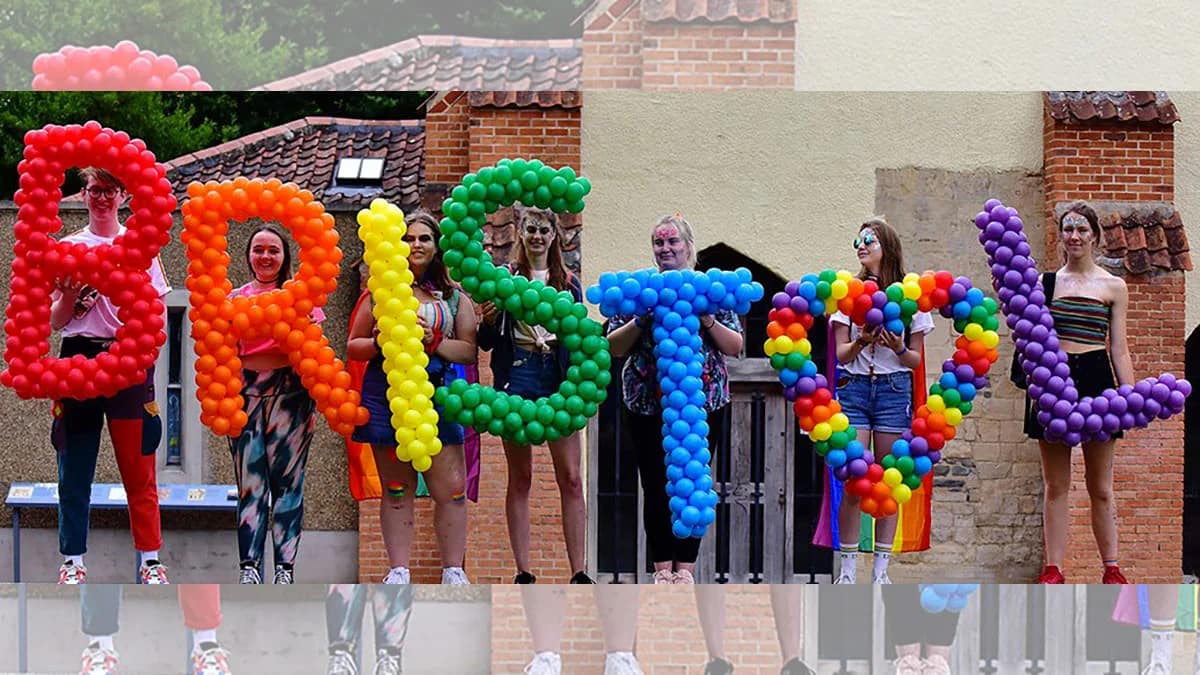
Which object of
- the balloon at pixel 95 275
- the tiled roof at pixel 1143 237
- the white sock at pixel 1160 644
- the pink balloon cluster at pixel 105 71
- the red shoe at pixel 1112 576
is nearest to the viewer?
the balloon at pixel 95 275

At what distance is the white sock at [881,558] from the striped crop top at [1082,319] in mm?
1193

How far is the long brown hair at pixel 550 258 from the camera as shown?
27.1 ft

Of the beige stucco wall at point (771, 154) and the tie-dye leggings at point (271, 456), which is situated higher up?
the beige stucco wall at point (771, 154)

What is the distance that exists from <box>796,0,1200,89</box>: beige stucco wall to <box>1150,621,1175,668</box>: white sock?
3.99 meters

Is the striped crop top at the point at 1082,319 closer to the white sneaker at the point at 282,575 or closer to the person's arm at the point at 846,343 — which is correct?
the person's arm at the point at 846,343

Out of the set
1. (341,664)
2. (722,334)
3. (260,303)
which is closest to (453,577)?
(341,664)

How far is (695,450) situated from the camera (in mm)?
8023

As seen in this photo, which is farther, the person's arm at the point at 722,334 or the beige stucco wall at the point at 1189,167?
the beige stucco wall at the point at 1189,167

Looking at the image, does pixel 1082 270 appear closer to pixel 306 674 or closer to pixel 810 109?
pixel 810 109

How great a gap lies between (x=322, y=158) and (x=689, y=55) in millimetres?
2137

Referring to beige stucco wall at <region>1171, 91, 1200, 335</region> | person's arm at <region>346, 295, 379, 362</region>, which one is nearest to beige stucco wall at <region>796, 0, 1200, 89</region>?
beige stucco wall at <region>1171, 91, 1200, 335</region>

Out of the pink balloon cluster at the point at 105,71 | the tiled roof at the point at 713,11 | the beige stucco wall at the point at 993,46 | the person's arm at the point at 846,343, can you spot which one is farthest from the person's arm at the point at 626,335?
the beige stucco wall at the point at 993,46

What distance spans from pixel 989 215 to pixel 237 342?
3264mm

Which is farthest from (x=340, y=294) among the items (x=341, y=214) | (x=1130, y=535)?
(x=1130, y=535)
